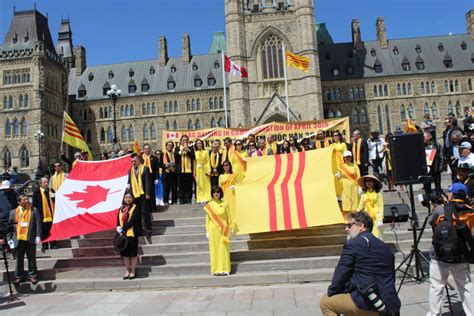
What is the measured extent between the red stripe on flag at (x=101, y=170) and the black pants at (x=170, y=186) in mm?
2184

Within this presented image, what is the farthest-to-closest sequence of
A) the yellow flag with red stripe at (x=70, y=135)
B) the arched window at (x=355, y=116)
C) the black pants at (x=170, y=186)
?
the arched window at (x=355, y=116) → the yellow flag with red stripe at (x=70, y=135) → the black pants at (x=170, y=186)

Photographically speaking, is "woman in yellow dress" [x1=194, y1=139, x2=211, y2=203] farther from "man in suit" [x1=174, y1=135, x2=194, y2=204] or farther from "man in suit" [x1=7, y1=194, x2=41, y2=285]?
"man in suit" [x1=7, y1=194, x2=41, y2=285]

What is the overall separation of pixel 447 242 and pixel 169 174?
336 inches

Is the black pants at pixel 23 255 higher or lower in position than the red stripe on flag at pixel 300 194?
lower

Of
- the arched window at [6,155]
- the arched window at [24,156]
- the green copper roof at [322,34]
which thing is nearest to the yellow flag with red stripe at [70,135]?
the arched window at [24,156]

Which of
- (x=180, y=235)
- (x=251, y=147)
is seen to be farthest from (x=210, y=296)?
(x=251, y=147)

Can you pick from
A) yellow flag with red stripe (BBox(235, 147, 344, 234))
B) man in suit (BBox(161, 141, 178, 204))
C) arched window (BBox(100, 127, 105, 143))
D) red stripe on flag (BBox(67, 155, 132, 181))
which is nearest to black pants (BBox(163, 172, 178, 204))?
man in suit (BBox(161, 141, 178, 204))

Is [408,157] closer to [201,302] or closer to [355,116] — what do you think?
[201,302]

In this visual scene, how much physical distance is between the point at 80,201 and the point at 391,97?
50035 mm

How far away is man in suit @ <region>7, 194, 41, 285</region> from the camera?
8594 mm

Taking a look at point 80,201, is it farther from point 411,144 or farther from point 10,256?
point 411,144

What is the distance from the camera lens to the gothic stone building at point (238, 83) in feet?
144

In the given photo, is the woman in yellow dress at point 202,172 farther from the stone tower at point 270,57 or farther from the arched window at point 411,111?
the arched window at point 411,111

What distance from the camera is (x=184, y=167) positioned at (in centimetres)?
1217
